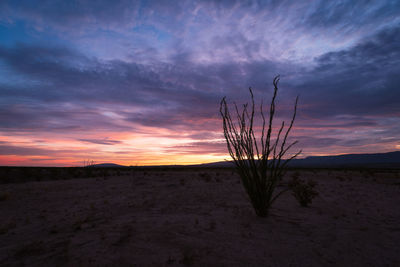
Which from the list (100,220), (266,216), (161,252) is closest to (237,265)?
(161,252)

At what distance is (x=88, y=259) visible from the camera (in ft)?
Result: 9.46

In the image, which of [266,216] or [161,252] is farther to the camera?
[266,216]

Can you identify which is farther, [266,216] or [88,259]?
[266,216]

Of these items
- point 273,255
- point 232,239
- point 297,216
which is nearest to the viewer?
point 273,255

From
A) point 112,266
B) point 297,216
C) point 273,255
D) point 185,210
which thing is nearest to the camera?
point 112,266

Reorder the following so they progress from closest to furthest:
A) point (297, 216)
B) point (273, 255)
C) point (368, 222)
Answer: point (273, 255)
point (368, 222)
point (297, 216)

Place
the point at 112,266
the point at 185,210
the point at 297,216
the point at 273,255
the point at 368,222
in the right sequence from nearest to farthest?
the point at 112,266
the point at 273,255
the point at 368,222
the point at 297,216
the point at 185,210

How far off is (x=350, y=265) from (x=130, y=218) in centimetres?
401

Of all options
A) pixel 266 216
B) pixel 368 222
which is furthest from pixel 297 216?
pixel 368 222

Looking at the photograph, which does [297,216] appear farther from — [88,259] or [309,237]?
[88,259]

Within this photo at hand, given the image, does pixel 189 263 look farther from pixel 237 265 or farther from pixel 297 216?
pixel 297 216

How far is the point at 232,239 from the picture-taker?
11.7ft

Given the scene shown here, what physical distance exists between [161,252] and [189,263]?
500mm

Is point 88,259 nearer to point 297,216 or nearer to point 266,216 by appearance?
point 266,216
